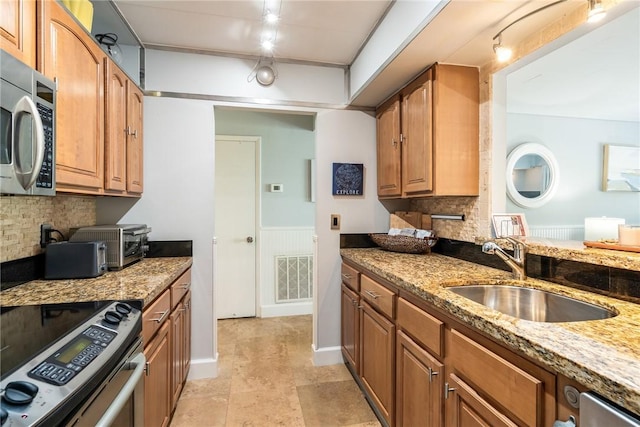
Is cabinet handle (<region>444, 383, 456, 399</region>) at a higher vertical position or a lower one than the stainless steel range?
lower

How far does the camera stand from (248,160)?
11.2 feet

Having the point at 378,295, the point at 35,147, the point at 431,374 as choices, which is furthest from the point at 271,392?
the point at 35,147

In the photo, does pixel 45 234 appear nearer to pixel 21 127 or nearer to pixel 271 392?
pixel 21 127

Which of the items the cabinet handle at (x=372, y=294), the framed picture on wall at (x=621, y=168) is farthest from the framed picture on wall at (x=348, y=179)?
the framed picture on wall at (x=621, y=168)

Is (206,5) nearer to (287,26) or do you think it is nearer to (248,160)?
(287,26)

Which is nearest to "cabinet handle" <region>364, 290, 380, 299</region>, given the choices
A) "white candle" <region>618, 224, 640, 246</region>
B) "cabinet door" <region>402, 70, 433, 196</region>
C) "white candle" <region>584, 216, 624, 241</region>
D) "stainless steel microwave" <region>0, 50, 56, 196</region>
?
"cabinet door" <region>402, 70, 433, 196</region>

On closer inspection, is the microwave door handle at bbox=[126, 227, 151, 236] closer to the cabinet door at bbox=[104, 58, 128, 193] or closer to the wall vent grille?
the cabinet door at bbox=[104, 58, 128, 193]

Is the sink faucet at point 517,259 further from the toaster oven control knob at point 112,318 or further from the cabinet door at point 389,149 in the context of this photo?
the toaster oven control knob at point 112,318

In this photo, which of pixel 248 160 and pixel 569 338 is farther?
pixel 248 160

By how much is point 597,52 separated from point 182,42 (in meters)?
3.02

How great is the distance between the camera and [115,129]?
1746mm

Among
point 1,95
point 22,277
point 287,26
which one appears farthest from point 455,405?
point 287,26

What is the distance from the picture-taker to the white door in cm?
338

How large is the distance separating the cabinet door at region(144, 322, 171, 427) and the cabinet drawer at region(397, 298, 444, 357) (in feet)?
3.91
